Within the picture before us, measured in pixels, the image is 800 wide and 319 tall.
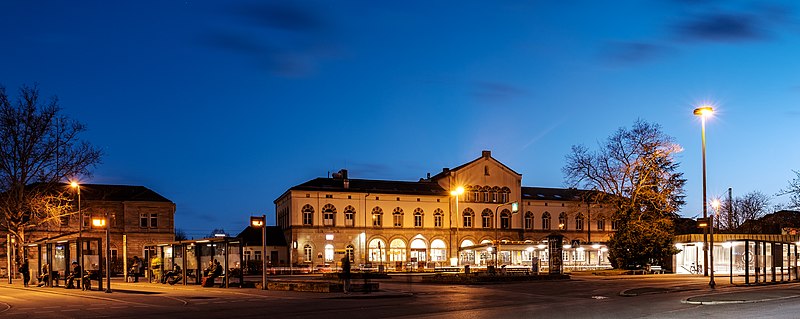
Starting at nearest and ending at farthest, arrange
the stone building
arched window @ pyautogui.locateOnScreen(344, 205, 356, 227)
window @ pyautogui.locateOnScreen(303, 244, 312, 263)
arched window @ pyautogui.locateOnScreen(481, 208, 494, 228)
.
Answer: the stone building, window @ pyautogui.locateOnScreen(303, 244, 312, 263), arched window @ pyautogui.locateOnScreen(344, 205, 356, 227), arched window @ pyautogui.locateOnScreen(481, 208, 494, 228)

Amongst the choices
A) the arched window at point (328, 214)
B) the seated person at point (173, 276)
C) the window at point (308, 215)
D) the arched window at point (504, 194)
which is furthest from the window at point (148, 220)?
the arched window at point (504, 194)

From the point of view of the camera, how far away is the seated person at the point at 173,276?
39241mm

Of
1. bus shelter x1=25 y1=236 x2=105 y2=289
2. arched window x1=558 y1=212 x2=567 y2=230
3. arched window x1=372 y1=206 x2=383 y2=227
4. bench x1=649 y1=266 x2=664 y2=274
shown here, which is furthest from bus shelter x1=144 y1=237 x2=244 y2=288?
arched window x1=558 y1=212 x2=567 y2=230

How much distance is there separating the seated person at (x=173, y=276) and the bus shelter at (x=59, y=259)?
133 inches

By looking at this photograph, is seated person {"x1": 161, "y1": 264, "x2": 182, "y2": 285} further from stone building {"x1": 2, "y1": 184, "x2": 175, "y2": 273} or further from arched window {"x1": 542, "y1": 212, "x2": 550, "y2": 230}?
arched window {"x1": 542, "y1": 212, "x2": 550, "y2": 230}

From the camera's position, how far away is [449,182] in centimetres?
8869

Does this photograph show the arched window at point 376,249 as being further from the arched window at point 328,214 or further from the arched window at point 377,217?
the arched window at point 328,214

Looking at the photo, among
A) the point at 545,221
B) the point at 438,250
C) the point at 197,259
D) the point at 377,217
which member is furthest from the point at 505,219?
the point at 197,259

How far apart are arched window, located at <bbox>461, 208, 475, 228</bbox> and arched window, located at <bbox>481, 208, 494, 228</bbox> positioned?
4.22 feet

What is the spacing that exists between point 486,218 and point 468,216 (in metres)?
2.24

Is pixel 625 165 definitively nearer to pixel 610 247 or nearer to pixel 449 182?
pixel 610 247

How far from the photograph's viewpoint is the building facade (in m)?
80.9

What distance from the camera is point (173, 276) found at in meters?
39.4

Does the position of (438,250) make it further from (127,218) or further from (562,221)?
(127,218)
